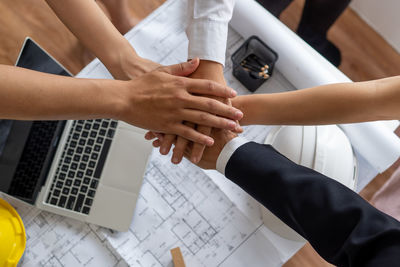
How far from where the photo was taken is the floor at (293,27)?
1.12 metres

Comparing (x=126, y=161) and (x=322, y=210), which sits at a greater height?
(x=322, y=210)

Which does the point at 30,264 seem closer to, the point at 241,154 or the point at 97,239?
the point at 97,239

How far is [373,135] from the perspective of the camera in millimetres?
826

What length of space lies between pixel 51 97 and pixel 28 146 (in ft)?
0.82

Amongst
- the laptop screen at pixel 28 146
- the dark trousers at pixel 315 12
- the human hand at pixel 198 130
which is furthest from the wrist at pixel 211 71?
the dark trousers at pixel 315 12

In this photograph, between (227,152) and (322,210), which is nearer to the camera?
(322,210)

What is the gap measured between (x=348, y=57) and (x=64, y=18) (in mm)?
1291

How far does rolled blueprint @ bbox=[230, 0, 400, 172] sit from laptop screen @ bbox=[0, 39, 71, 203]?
54 cm

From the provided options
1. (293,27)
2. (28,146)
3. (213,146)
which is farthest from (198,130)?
(293,27)

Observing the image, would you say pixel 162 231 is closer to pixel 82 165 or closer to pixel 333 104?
pixel 82 165

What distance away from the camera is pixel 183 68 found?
854 millimetres

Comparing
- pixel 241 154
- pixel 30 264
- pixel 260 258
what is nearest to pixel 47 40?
pixel 30 264

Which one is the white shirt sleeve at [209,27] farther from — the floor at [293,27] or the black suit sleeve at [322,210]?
the floor at [293,27]

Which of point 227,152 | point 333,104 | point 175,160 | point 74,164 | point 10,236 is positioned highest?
point 333,104
